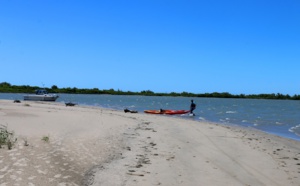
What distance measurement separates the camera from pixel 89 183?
8.18 metres

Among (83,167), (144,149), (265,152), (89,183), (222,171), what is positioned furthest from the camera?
(265,152)

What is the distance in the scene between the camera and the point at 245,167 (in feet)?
36.4

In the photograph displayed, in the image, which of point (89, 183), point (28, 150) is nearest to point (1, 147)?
point (28, 150)

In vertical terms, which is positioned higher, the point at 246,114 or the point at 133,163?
the point at 133,163

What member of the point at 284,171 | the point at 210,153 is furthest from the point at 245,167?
the point at 210,153

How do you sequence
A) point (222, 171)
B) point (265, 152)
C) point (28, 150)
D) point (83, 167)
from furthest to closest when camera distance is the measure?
point (265, 152), point (28, 150), point (222, 171), point (83, 167)

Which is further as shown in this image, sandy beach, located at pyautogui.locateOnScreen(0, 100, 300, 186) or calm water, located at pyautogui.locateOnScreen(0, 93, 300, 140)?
calm water, located at pyautogui.locateOnScreen(0, 93, 300, 140)

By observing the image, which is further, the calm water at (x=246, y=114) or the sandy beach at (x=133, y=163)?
the calm water at (x=246, y=114)

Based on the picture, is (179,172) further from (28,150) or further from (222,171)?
(28,150)

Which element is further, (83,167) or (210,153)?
(210,153)

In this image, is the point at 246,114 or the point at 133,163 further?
the point at 246,114

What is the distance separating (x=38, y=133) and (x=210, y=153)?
6.98 meters

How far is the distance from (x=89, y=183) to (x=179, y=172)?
271 cm

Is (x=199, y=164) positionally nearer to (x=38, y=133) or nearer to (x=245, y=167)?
(x=245, y=167)
